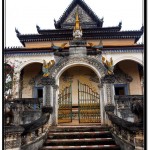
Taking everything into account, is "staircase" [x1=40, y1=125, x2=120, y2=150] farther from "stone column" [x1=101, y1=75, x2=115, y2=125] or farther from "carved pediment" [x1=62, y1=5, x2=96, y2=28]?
"carved pediment" [x1=62, y1=5, x2=96, y2=28]

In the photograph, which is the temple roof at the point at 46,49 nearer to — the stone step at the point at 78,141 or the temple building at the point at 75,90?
the temple building at the point at 75,90

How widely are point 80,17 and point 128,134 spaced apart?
14.0 metres

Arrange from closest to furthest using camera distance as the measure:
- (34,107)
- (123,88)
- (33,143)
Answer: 1. (33,143)
2. (34,107)
3. (123,88)

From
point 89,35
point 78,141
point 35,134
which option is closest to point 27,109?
point 35,134

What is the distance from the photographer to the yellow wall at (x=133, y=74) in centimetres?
1312

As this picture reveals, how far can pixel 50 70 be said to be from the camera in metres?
7.80

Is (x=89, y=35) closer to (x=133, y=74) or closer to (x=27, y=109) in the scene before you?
(x=133, y=74)

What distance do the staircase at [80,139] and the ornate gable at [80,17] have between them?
11.9 metres

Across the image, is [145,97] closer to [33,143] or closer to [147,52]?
[147,52]

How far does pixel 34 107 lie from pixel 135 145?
21.4 ft

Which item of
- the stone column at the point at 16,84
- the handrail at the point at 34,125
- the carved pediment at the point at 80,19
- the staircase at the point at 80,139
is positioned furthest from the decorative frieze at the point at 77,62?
the carved pediment at the point at 80,19

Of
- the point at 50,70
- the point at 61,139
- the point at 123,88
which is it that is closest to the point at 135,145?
the point at 61,139

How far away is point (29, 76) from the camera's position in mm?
13492

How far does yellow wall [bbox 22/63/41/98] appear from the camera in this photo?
43.5 feet
